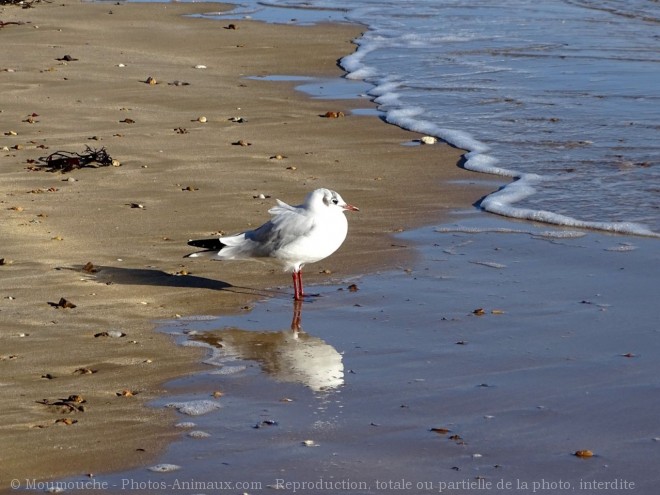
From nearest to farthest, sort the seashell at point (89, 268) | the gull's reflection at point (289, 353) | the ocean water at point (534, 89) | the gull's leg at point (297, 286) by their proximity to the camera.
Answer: the gull's reflection at point (289, 353) < the gull's leg at point (297, 286) < the seashell at point (89, 268) < the ocean water at point (534, 89)

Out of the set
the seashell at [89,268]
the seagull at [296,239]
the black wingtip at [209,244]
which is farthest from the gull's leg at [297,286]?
the seashell at [89,268]

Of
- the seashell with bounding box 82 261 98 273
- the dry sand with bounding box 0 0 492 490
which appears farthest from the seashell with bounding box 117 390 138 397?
the seashell with bounding box 82 261 98 273

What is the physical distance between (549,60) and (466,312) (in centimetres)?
889

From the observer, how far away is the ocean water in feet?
27.7

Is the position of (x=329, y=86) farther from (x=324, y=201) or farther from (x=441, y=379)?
(x=441, y=379)

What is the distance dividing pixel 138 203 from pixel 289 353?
9.36 ft

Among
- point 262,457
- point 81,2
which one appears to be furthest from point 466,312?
point 81,2

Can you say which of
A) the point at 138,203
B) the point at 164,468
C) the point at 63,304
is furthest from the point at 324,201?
the point at 164,468

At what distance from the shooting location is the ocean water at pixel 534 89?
27.7 feet

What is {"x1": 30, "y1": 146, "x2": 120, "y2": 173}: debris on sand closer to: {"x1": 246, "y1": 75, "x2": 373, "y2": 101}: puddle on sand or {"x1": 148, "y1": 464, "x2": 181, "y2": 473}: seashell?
{"x1": 246, "y1": 75, "x2": 373, "y2": 101}: puddle on sand

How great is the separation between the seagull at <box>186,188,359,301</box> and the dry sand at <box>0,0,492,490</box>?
0.69 ft

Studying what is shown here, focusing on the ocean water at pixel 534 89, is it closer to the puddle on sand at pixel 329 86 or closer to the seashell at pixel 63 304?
the puddle on sand at pixel 329 86

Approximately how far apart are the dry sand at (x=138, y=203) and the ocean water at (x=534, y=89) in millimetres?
542

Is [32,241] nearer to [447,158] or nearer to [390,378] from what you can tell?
[390,378]
